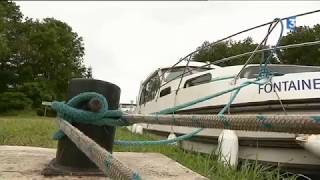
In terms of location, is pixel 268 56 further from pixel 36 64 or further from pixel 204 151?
pixel 36 64

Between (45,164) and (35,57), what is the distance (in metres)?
53.0

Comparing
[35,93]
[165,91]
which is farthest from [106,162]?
[35,93]

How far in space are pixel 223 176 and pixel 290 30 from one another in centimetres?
264

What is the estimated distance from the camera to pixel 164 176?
3.53 m

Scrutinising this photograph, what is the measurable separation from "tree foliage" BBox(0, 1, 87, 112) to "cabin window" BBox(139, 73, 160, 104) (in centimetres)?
3650

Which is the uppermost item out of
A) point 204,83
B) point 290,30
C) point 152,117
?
point 290,30

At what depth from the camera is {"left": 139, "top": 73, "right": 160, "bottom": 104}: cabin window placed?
41.5 feet

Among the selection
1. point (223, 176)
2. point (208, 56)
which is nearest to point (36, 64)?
point (208, 56)

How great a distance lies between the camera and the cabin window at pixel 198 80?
7903mm

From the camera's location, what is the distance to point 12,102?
150ft

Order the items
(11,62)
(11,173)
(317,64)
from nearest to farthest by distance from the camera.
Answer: (11,173) < (317,64) < (11,62)

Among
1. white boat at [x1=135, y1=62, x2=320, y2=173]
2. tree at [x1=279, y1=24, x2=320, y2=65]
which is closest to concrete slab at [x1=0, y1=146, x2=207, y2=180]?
white boat at [x1=135, y1=62, x2=320, y2=173]

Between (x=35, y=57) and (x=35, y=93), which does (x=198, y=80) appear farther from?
(x=35, y=57)

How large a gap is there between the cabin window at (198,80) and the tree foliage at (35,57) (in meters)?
43.0
